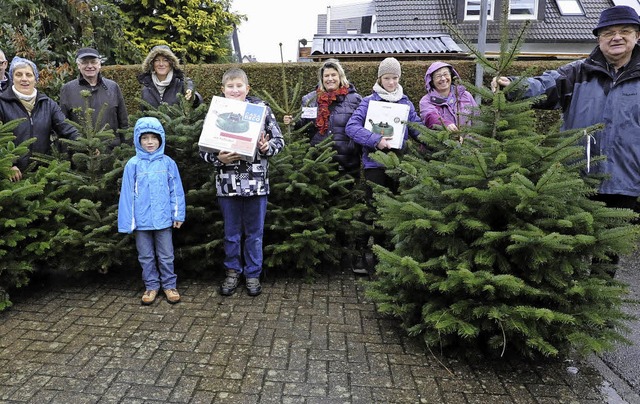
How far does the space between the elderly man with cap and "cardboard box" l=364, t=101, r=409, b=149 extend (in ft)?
9.17

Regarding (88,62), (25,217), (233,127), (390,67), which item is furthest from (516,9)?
(25,217)

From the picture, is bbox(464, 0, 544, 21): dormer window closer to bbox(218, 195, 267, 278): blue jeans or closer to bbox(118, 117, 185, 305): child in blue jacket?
bbox(218, 195, 267, 278): blue jeans

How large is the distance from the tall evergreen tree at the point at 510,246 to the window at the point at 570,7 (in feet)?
61.8

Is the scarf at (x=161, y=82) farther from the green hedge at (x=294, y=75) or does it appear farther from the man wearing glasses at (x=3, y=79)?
the green hedge at (x=294, y=75)

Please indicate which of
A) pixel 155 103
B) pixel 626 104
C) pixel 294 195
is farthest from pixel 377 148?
pixel 155 103

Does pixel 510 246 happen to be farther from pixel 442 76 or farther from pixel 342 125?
pixel 342 125

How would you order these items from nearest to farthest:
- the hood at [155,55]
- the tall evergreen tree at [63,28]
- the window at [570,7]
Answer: the hood at [155,55], the tall evergreen tree at [63,28], the window at [570,7]

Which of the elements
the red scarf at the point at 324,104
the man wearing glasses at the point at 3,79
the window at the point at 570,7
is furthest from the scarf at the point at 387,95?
the window at the point at 570,7

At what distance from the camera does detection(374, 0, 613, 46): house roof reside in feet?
58.0

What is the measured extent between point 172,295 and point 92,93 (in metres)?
2.53

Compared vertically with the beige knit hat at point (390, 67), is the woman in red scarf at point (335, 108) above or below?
below

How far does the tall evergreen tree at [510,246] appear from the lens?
9.80 feet

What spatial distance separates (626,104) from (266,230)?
3.27m

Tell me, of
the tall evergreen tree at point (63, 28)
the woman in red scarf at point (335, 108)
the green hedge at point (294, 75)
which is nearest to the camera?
the woman in red scarf at point (335, 108)
